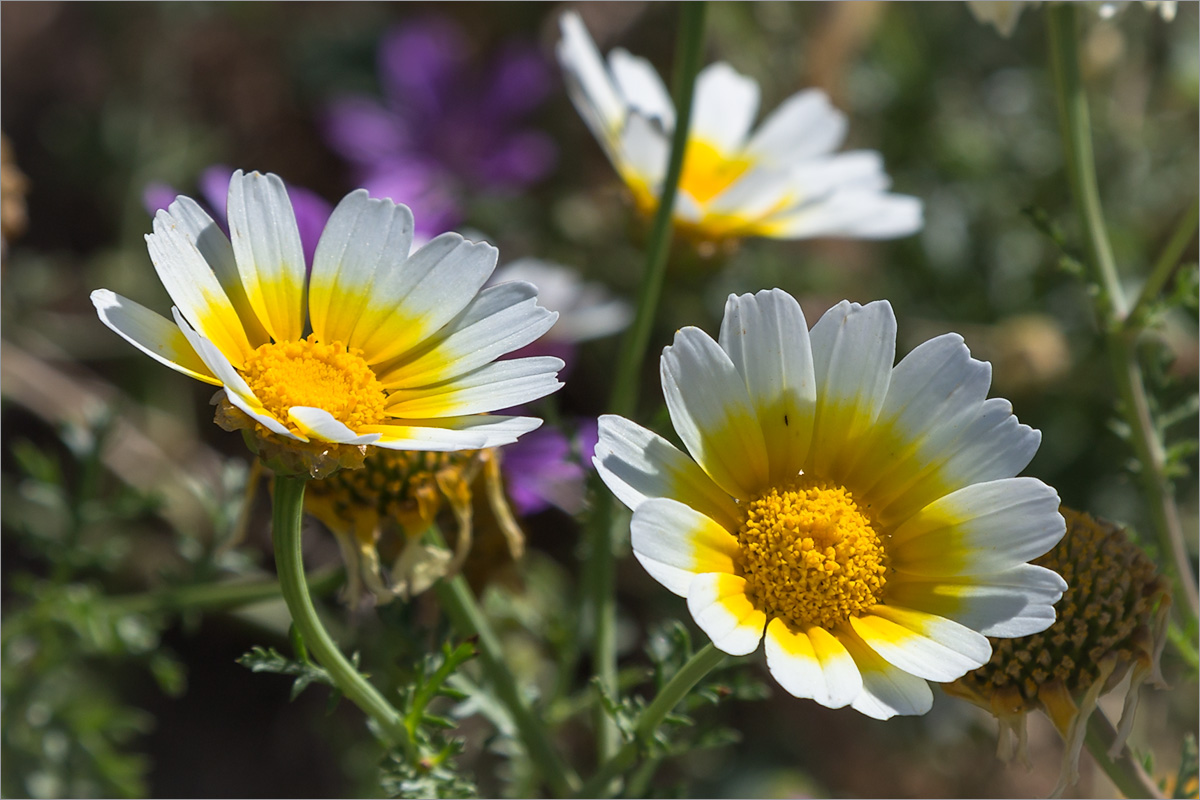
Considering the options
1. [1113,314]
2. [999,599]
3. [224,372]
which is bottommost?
[999,599]

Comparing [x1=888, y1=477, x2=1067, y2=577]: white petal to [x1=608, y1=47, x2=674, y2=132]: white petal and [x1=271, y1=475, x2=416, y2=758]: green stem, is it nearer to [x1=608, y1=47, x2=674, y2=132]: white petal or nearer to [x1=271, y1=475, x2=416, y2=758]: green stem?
[x1=271, y1=475, x2=416, y2=758]: green stem

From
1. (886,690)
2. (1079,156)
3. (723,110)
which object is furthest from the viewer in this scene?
(723,110)

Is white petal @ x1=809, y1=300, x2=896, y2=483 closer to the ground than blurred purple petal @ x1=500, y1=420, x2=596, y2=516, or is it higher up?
higher up

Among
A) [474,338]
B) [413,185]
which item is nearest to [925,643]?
[474,338]

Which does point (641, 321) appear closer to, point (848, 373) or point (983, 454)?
point (848, 373)

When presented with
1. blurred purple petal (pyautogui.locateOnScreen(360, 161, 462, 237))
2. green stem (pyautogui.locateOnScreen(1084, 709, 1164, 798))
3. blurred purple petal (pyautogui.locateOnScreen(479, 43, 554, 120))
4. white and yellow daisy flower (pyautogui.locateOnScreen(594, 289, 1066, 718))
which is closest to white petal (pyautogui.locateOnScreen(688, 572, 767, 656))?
white and yellow daisy flower (pyautogui.locateOnScreen(594, 289, 1066, 718))

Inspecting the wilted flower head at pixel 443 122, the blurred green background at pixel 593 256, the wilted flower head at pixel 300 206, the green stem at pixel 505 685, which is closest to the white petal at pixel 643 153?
the blurred green background at pixel 593 256

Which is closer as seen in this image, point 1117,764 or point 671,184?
point 1117,764

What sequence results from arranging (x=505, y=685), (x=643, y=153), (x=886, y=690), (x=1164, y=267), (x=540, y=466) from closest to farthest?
(x=886, y=690) < (x=505, y=685) < (x=1164, y=267) < (x=643, y=153) < (x=540, y=466)
